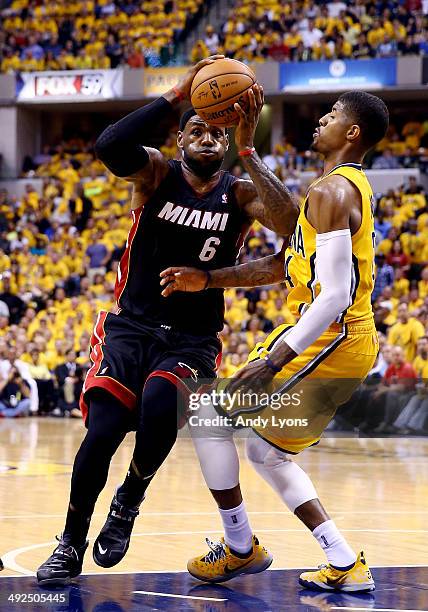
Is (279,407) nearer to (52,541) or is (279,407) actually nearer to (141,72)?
(52,541)

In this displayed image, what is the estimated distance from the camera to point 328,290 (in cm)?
512

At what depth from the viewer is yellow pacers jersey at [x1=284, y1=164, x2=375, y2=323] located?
17.5 feet

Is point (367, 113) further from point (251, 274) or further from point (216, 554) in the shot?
point (216, 554)

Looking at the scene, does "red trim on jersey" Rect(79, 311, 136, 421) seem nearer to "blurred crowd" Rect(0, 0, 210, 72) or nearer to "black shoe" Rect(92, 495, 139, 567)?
"black shoe" Rect(92, 495, 139, 567)

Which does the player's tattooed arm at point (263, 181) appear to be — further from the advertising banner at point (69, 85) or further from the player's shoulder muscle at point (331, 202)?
the advertising banner at point (69, 85)

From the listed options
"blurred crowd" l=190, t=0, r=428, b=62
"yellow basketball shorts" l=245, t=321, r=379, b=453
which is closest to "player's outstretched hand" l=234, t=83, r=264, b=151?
"yellow basketball shorts" l=245, t=321, r=379, b=453

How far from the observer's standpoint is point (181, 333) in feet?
18.9

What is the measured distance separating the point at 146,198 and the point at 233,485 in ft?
5.09

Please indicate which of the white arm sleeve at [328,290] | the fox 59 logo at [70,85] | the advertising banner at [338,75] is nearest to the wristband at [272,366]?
the white arm sleeve at [328,290]

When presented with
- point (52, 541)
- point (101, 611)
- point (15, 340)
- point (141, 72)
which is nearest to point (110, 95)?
point (141, 72)

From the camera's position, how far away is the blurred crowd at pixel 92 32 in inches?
1091

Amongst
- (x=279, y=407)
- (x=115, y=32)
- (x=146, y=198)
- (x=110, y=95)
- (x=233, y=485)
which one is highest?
(x=115, y=32)

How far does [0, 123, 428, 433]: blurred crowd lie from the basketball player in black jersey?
9.18 meters

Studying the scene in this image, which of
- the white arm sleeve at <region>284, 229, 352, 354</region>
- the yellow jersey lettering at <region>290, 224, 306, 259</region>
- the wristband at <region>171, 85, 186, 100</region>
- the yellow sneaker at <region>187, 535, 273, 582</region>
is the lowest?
the yellow sneaker at <region>187, 535, 273, 582</region>
